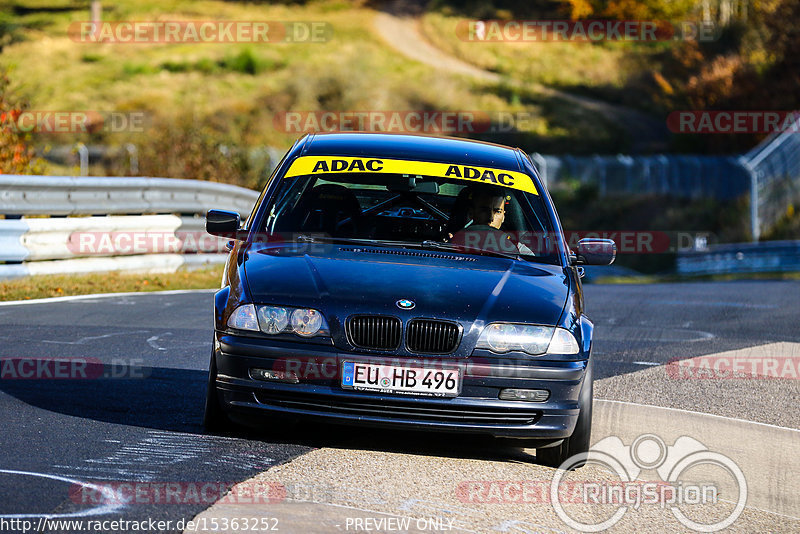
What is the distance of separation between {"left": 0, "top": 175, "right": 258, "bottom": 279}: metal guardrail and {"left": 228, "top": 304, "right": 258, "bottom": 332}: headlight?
738cm

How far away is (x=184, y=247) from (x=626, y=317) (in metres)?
6.02

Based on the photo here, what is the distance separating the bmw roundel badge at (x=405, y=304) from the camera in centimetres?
576

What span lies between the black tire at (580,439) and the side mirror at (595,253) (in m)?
1.32

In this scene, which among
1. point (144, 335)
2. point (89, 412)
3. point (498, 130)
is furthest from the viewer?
point (498, 130)

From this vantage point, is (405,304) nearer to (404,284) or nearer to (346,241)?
(404,284)

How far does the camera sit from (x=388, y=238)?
22.8 feet

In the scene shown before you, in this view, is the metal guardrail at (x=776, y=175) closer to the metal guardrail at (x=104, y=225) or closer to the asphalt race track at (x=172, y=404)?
the metal guardrail at (x=104, y=225)

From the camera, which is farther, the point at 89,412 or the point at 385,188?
the point at 385,188

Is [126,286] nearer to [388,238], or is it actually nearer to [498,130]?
[388,238]

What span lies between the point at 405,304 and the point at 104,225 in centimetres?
914

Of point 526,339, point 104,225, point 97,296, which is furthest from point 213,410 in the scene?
point 104,225

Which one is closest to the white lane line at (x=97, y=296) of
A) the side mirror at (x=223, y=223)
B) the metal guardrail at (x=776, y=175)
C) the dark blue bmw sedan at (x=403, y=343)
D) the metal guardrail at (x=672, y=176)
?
the side mirror at (x=223, y=223)

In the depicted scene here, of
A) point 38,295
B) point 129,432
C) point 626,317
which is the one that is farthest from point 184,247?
point 129,432

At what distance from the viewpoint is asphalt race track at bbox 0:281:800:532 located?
17.4 ft
